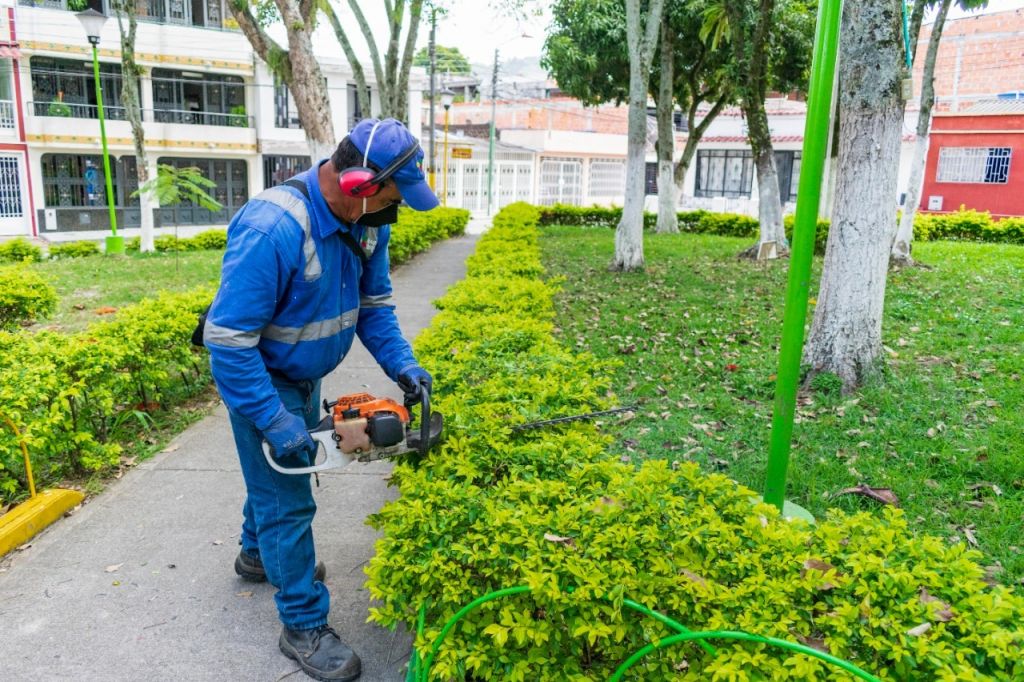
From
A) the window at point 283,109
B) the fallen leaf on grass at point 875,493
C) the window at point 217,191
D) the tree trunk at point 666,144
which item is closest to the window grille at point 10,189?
the window at point 217,191

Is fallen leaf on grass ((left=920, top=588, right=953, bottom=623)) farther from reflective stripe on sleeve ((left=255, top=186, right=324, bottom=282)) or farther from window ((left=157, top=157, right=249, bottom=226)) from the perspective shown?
window ((left=157, top=157, right=249, bottom=226))

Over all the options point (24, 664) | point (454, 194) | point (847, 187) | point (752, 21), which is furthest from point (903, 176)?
point (24, 664)

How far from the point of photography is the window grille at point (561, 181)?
38875 mm

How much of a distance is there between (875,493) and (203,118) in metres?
29.3

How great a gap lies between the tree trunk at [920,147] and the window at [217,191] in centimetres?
2300

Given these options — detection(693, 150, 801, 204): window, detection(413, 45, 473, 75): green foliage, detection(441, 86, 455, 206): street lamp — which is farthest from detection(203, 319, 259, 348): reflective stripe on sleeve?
detection(413, 45, 473, 75): green foliage

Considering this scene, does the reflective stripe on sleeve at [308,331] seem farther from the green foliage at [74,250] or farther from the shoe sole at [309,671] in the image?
the green foliage at [74,250]

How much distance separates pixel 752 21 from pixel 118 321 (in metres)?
16.4

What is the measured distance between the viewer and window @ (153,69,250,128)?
90.7 ft

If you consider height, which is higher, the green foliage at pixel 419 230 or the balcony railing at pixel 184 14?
the balcony railing at pixel 184 14

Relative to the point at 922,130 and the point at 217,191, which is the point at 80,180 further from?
the point at 922,130

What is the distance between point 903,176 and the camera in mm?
30922

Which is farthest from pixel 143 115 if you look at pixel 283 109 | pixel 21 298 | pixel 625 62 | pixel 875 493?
pixel 875 493

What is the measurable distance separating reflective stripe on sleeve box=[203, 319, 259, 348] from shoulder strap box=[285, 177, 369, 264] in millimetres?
535
